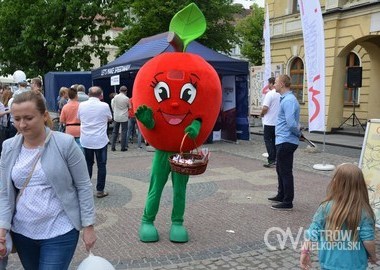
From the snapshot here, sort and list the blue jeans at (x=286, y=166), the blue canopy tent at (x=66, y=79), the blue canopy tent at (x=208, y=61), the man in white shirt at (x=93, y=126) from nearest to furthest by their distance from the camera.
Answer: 1. the blue jeans at (x=286, y=166)
2. the man in white shirt at (x=93, y=126)
3. the blue canopy tent at (x=208, y=61)
4. the blue canopy tent at (x=66, y=79)

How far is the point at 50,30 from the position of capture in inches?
843

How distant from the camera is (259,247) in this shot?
472 centimetres

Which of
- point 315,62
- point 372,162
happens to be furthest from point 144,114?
point 315,62

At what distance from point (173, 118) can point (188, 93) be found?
1.03 ft

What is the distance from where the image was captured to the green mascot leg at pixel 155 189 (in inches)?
189

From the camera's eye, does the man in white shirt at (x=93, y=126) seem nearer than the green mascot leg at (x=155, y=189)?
No

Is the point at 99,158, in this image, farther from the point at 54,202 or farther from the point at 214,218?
the point at 54,202

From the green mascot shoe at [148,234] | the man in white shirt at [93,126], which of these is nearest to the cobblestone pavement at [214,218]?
the green mascot shoe at [148,234]

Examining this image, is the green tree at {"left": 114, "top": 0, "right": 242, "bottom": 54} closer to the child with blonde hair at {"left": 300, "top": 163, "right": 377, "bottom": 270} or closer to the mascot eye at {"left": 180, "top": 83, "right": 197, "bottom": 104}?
the mascot eye at {"left": 180, "top": 83, "right": 197, "bottom": 104}

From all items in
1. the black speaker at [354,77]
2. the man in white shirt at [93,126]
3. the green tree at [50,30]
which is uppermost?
the green tree at [50,30]

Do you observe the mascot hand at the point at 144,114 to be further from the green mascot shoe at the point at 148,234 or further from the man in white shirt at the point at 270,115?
the man in white shirt at the point at 270,115

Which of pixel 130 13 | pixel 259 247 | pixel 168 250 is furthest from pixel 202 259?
pixel 130 13

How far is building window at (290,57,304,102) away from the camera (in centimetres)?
2067

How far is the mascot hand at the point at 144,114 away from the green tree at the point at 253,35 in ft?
112
